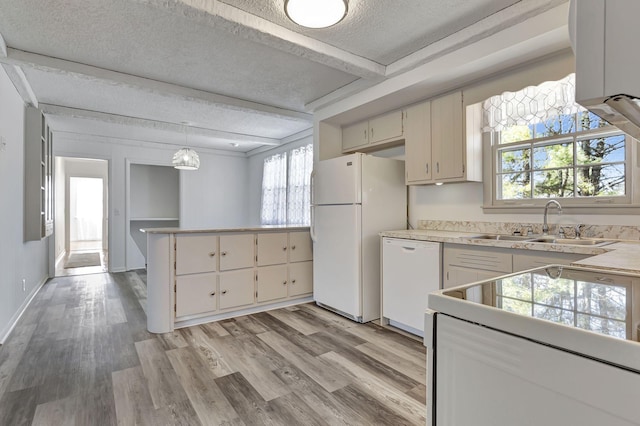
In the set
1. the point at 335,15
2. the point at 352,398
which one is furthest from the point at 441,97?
the point at 352,398

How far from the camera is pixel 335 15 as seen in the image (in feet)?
6.48

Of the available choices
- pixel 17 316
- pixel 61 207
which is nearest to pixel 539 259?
pixel 17 316

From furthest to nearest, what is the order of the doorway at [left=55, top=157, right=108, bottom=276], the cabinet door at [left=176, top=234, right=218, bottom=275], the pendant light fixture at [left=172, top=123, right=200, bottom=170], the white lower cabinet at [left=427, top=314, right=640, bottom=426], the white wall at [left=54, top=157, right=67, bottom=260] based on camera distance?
1. the white wall at [left=54, top=157, right=67, bottom=260]
2. the doorway at [left=55, top=157, right=108, bottom=276]
3. the pendant light fixture at [left=172, top=123, right=200, bottom=170]
4. the cabinet door at [left=176, top=234, right=218, bottom=275]
5. the white lower cabinet at [left=427, top=314, right=640, bottom=426]

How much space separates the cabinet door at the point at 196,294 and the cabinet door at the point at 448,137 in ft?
7.91

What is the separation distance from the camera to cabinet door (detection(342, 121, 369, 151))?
3.77 meters

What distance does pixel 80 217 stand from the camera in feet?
34.3

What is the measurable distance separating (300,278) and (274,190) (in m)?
2.83

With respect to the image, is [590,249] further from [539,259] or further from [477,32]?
[477,32]

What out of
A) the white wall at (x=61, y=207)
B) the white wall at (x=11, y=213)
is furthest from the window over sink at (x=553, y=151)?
the white wall at (x=61, y=207)

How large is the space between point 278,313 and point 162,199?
17.3 feet

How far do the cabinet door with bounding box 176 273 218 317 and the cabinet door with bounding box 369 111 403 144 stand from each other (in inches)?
89.0

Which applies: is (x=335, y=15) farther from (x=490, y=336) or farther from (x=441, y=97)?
(x=490, y=336)

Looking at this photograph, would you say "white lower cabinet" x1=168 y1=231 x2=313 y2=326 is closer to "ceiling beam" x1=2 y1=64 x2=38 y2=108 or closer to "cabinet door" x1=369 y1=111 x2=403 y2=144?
"cabinet door" x1=369 y1=111 x2=403 y2=144

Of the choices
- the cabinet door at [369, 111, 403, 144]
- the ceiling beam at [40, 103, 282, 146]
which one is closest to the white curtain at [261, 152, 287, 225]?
the ceiling beam at [40, 103, 282, 146]
